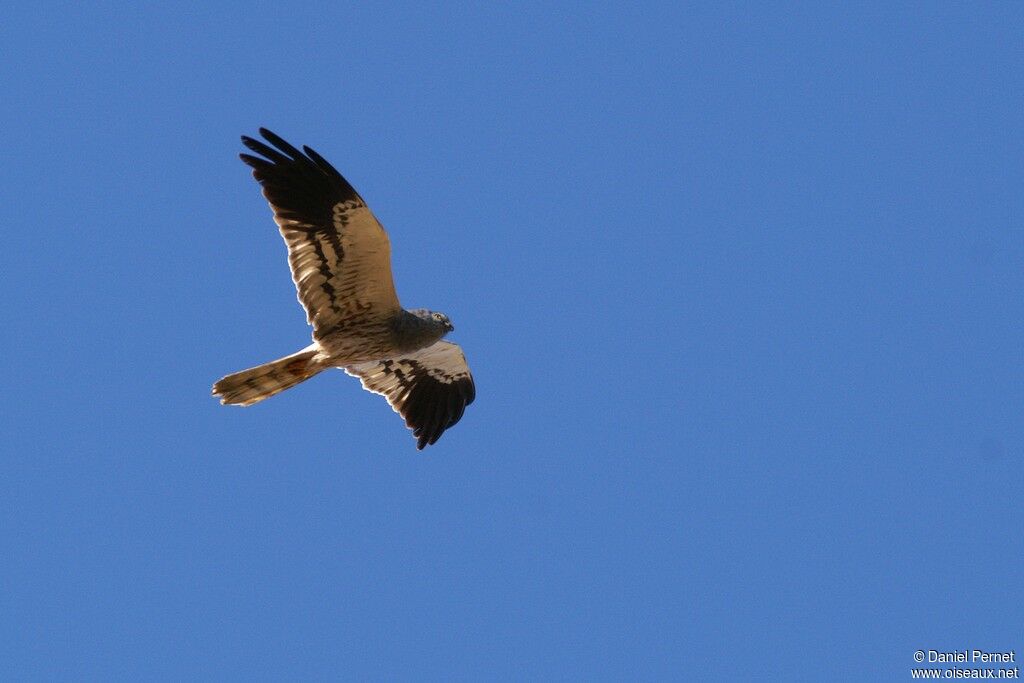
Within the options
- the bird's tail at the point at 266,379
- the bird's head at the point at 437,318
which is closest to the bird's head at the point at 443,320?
the bird's head at the point at 437,318

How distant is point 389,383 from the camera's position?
1666cm

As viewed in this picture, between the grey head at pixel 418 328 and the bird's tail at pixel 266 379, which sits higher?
the grey head at pixel 418 328

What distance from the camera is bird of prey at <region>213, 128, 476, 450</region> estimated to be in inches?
558

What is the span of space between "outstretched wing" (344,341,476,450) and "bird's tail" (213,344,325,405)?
1.51 m

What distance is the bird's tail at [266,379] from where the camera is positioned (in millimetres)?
14664

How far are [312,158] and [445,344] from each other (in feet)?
10.5

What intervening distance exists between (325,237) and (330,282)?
0.54 m

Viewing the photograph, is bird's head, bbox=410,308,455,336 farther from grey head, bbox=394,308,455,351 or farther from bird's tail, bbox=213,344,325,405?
bird's tail, bbox=213,344,325,405

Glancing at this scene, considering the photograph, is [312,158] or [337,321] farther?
[337,321]

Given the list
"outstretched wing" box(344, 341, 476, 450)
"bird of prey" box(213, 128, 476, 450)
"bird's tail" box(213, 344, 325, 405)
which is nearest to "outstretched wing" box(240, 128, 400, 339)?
"bird of prey" box(213, 128, 476, 450)

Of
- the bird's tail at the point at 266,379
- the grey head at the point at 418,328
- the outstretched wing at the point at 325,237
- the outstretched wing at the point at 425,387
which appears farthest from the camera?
the outstretched wing at the point at 425,387

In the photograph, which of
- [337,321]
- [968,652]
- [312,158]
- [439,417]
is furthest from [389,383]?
[968,652]

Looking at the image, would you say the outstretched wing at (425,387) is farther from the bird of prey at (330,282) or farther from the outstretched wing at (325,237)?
the outstretched wing at (325,237)

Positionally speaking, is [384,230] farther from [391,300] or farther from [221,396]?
[221,396]
